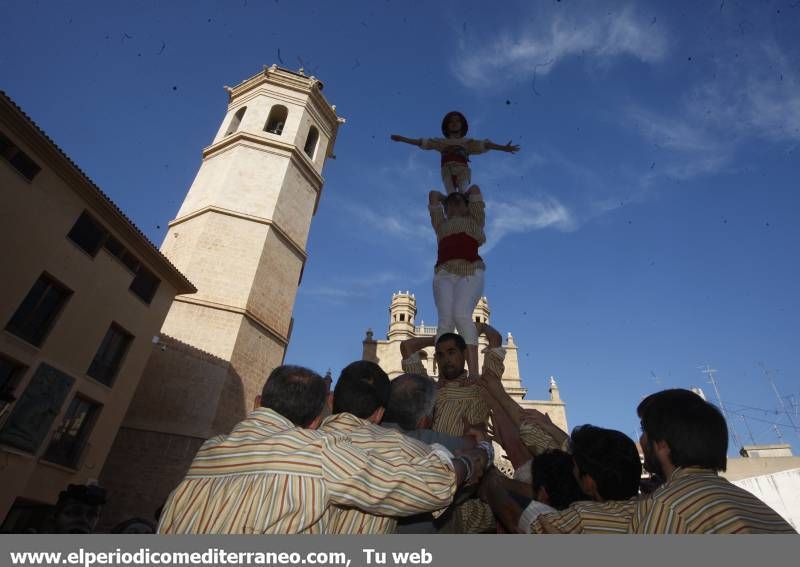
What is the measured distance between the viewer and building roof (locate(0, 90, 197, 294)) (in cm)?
1183

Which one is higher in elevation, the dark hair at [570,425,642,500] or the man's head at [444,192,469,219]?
the man's head at [444,192,469,219]

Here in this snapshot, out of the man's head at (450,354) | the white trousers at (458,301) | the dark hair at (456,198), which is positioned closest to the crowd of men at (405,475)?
the man's head at (450,354)

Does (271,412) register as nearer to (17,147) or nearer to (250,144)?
(17,147)

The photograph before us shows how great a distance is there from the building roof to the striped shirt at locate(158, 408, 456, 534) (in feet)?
47.2

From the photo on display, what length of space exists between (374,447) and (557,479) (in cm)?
118

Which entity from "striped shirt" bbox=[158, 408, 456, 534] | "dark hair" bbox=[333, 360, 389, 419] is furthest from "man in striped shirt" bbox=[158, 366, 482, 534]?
"dark hair" bbox=[333, 360, 389, 419]

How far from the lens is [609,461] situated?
2312 mm

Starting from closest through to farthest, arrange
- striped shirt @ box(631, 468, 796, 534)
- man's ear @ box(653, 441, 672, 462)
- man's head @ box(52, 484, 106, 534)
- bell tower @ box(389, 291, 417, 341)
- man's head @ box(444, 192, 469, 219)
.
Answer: striped shirt @ box(631, 468, 796, 534) → man's ear @ box(653, 441, 672, 462) → man's head @ box(52, 484, 106, 534) → man's head @ box(444, 192, 469, 219) → bell tower @ box(389, 291, 417, 341)

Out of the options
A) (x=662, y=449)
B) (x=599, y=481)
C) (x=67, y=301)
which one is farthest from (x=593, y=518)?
(x=67, y=301)

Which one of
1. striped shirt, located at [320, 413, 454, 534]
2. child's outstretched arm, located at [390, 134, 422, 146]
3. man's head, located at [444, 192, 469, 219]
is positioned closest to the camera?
striped shirt, located at [320, 413, 454, 534]

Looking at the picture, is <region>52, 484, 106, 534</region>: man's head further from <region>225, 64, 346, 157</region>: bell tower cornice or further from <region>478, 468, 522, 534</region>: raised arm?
<region>225, 64, 346, 157</region>: bell tower cornice

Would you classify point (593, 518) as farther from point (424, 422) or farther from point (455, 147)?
point (455, 147)

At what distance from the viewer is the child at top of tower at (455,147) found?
19.9ft
